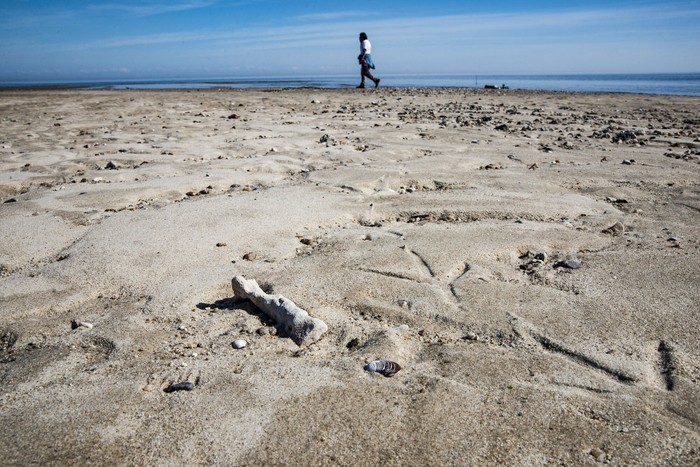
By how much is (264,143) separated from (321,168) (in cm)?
165

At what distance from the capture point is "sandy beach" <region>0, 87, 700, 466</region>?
1.45 m

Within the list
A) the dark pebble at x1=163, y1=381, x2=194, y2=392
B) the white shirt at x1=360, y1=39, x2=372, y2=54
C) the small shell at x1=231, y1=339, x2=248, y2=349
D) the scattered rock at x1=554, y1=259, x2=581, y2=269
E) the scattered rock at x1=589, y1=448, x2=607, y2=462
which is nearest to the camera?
the scattered rock at x1=589, y1=448, x2=607, y2=462

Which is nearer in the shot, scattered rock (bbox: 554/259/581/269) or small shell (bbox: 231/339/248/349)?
small shell (bbox: 231/339/248/349)

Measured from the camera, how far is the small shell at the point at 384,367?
5.67ft

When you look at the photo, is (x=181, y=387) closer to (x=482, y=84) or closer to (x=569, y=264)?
(x=569, y=264)

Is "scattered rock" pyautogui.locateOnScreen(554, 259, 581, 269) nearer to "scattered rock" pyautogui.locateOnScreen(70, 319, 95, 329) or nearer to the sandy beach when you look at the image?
the sandy beach

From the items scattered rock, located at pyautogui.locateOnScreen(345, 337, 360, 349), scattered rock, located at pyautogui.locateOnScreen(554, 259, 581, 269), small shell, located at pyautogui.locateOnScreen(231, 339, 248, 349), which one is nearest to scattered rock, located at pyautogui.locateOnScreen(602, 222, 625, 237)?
scattered rock, located at pyautogui.locateOnScreen(554, 259, 581, 269)

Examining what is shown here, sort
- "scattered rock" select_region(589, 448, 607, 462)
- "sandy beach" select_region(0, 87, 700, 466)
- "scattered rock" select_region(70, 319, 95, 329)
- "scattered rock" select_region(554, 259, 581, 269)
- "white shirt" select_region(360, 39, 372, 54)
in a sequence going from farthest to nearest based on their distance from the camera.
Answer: "white shirt" select_region(360, 39, 372, 54) < "scattered rock" select_region(554, 259, 581, 269) < "scattered rock" select_region(70, 319, 95, 329) < "sandy beach" select_region(0, 87, 700, 466) < "scattered rock" select_region(589, 448, 607, 462)

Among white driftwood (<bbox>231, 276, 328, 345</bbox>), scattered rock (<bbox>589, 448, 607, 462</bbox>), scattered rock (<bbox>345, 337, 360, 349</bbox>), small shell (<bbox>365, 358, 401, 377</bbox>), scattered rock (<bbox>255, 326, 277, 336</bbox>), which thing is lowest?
scattered rock (<bbox>589, 448, 607, 462</bbox>)

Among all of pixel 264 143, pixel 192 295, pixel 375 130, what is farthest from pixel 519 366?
pixel 375 130

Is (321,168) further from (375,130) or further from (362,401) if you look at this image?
(362,401)

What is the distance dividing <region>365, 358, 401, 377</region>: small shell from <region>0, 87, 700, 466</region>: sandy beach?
47 millimetres

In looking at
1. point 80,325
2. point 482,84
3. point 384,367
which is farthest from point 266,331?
point 482,84

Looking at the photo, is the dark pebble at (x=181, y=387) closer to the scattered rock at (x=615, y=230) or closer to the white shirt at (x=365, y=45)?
the scattered rock at (x=615, y=230)
